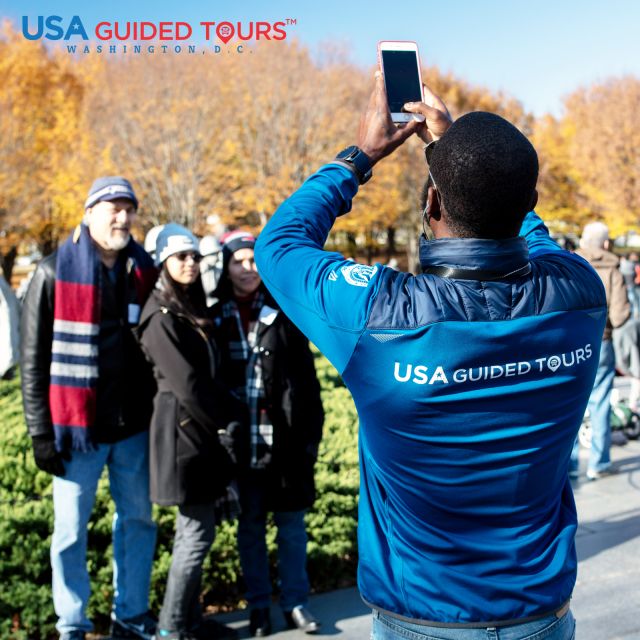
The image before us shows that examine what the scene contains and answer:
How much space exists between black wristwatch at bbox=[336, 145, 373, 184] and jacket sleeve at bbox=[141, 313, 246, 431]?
2.03 meters

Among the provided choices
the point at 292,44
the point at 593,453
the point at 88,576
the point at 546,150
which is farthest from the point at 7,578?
the point at 546,150

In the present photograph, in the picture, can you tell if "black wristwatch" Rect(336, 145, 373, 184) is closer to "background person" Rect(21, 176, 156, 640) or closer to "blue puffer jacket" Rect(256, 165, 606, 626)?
"blue puffer jacket" Rect(256, 165, 606, 626)

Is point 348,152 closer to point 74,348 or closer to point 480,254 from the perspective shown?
point 480,254

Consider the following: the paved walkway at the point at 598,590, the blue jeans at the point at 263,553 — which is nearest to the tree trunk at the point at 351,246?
the paved walkway at the point at 598,590

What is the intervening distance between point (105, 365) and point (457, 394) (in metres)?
2.60

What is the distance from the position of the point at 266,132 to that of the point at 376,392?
94.3 ft

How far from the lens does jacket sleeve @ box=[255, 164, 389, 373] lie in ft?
5.60

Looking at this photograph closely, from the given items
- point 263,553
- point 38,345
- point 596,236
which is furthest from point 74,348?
point 596,236

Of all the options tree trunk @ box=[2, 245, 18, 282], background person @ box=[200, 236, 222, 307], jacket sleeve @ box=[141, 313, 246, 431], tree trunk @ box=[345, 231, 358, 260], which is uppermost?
tree trunk @ box=[345, 231, 358, 260]

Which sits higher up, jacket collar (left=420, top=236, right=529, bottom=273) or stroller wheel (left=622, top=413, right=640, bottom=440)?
jacket collar (left=420, top=236, right=529, bottom=273)

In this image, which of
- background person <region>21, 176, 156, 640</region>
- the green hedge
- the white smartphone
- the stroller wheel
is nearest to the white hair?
the stroller wheel

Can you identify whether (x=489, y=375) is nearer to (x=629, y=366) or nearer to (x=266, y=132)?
(x=629, y=366)

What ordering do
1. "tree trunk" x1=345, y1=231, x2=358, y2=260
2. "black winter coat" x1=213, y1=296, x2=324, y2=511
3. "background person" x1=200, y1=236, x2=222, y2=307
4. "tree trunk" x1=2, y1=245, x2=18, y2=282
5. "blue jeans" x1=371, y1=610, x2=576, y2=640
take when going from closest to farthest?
"blue jeans" x1=371, y1=610, x2=576, y2=640 → "black winter coat" x1=213, y1=296, x2=324, y2=511 → "background person" x1=200, y1=236, x2=222, y2=307 → "tree trunk" x1=2, y1=245, x2=18, y2=282 → "tree trunk" x1=345, y1=231, x2=358, y2=260

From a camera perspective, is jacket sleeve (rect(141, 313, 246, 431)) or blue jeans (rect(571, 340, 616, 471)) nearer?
jacket sleeve (rect(141, 313, 246, 431))
